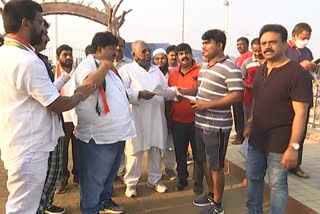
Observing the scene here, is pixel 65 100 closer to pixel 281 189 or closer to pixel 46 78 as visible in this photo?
pixel 46 78

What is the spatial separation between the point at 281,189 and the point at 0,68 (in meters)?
2.32

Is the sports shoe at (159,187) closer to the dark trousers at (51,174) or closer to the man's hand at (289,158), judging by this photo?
the dark trousers at (51,174)

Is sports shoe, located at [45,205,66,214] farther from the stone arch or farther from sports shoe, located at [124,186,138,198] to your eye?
the stone arch

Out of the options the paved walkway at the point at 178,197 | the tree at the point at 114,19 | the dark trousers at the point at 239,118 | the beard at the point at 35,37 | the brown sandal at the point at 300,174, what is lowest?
the paved walkway at the point at 178,197

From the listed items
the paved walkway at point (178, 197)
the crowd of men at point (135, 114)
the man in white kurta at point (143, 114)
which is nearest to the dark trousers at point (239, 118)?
the crowd of men at point (135, 114)

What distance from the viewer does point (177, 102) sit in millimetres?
4262

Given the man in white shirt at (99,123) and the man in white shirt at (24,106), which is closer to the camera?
the man in white shirt at (24,106)

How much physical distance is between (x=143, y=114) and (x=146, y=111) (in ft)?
0.17

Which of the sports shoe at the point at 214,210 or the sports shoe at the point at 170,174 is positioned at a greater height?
the sports shoe at the point at 214,210

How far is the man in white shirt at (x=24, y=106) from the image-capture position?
212cm

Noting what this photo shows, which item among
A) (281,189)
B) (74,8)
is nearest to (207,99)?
(281,189)

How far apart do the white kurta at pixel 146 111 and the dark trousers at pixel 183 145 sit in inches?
6.5

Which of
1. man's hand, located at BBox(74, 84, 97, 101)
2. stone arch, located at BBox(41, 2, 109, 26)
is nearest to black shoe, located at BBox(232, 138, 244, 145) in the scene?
man's hand, located at BBox(74, 84, 97, 101)

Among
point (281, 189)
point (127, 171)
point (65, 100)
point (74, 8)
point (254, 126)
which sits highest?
point (74, 8)
